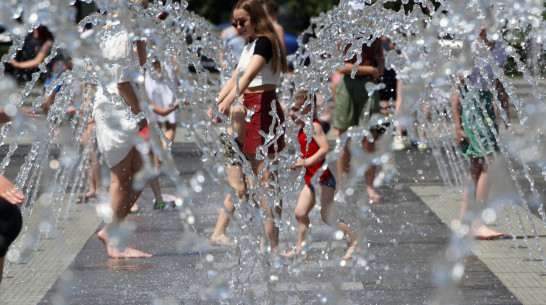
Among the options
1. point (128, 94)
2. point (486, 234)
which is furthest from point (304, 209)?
point (486, 234)

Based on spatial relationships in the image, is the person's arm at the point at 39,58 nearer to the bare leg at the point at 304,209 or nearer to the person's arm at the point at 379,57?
the person's arm at the point at 379,57

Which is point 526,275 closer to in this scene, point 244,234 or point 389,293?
point 389,293

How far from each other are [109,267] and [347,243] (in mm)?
1596

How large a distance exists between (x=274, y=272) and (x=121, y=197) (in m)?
2.35

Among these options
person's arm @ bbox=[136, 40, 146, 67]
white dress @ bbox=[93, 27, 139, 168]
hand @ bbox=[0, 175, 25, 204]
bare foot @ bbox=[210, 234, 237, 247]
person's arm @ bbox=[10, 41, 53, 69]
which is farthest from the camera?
person's arm @ bbox=[10, 41, 53, 69]

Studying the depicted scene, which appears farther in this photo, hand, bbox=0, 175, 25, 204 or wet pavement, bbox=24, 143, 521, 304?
wet pavement, bbox=24, 143, 521, 304

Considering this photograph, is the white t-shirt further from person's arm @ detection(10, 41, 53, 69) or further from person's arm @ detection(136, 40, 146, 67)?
person's arm @ detection(10, 41, 53, 69)

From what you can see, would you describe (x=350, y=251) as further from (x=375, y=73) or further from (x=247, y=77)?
(x=375, y=73)

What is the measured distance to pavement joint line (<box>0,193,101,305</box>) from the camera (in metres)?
5.21

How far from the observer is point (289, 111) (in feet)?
19.0

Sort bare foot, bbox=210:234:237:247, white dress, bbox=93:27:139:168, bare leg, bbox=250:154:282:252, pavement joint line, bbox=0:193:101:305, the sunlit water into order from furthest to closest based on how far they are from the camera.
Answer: bare foot, bbox=210:234:237:247, white dress, bbox=93:27:139:168, bare leg, bbox=250:154:282:252, pavement joint line, bbox=0:193:101:305, the sunlit water

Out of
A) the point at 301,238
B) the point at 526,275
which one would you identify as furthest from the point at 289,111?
the point at 526,275

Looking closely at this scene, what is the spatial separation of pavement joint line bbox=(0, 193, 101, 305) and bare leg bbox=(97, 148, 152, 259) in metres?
0.27

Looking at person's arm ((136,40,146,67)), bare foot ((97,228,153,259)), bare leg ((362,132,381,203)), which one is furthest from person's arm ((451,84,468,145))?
bare foot ((97,228,153,259))
